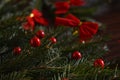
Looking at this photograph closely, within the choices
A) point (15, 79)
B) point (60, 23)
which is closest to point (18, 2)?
point (60, 23)

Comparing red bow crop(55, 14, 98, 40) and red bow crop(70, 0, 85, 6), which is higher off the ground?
red bow crop(70, 0, 85, 6)

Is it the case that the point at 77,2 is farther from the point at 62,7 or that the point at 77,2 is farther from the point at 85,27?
the point at 85,27

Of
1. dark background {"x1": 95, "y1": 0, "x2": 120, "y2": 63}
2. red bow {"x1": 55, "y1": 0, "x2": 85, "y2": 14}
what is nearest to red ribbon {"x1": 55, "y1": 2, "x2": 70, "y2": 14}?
red bow {"x1": 55, "y1": 0, "x2": 85, "y2": 14}

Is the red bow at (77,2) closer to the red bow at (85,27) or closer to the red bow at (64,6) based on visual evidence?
the red bow at (64,6)

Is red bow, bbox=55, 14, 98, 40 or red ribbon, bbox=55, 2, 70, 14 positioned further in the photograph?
red ribbon, bbox=55, 2, 70, 14

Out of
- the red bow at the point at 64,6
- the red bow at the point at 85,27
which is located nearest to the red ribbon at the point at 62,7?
the red bow at the point at 64,6

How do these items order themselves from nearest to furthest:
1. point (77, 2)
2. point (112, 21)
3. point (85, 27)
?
point (85, 27)
point (77, 2)
point (112, 21)

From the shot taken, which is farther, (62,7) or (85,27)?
(62,7)

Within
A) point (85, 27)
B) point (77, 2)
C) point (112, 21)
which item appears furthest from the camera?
point (112, 21)

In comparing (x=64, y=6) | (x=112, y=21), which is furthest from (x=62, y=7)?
(x=112, y=21)

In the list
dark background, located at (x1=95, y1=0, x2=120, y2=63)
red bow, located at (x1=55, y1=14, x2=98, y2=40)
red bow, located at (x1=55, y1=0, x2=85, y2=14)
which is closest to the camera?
red bow, located at (x1=55, y1=14, x2=98, y2=40)

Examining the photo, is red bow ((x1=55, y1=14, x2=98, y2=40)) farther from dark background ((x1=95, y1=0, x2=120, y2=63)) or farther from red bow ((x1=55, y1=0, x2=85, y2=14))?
red bow ((x1=55, y1=0, x2=85, y2=14))
